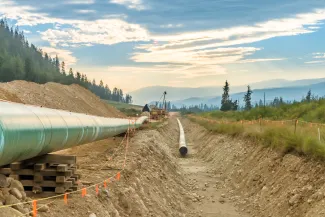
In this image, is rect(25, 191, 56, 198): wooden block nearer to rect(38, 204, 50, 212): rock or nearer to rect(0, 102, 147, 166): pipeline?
rect(0, 102, 147, 166): pipeline

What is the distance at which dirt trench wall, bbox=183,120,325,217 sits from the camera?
40.0ft

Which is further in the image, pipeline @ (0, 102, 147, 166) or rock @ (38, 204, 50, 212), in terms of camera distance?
rock @ (38, 204, 50, 212)

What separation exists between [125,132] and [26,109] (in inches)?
779

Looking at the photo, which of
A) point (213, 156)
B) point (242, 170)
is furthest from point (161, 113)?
point (242, 170)

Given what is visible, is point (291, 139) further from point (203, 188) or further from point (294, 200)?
point (203, 188)

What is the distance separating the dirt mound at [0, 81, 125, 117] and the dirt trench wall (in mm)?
18556

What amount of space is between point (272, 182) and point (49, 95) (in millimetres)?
34670

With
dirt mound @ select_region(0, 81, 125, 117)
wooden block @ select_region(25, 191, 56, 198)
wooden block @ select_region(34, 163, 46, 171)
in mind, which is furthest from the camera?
dirt mound @ select_region(0, 81, 125, 117)

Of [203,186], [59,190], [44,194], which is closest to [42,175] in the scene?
[44,194]

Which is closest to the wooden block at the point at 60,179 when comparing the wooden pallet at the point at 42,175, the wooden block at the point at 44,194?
the wooden pallet at the point at 42,175

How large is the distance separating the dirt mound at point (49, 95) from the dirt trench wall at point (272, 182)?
1856 centimetres

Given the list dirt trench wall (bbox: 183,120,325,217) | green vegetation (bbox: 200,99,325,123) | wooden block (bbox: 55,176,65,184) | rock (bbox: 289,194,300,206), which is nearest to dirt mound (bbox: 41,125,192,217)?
wooden block (bbox: 55,176,65,184)

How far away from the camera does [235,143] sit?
26.5 m

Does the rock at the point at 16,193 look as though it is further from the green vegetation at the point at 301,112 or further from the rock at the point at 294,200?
the green vegetation at the point at 301,112
